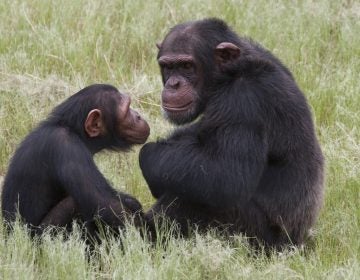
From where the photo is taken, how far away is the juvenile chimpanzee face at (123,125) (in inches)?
258

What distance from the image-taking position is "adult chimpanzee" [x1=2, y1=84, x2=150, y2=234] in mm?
6242

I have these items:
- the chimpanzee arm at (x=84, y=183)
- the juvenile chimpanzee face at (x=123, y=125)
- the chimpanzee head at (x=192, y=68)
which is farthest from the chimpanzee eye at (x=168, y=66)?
the chimpanzee arm at (x=84, y=183)

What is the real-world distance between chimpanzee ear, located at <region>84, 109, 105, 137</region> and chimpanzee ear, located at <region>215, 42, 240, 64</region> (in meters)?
0.94

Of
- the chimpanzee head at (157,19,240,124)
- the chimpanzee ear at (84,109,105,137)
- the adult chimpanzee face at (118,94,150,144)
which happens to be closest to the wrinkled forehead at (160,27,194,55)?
the chimpanzee head at (157,19,240,124)

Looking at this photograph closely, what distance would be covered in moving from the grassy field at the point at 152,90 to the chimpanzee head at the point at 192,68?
1038 mm

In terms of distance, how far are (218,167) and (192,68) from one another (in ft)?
2.95

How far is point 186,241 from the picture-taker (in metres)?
6.18

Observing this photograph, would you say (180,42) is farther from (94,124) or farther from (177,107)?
(94,124)

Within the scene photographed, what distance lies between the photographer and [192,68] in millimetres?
6836

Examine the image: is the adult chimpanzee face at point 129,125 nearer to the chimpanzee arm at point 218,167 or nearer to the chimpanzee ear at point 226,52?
the chimpanzee arm at point 218,167

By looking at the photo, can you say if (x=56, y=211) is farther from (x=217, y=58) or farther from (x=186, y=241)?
(x=217, y=58)

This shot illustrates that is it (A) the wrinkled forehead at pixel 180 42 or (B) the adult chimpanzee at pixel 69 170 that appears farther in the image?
(A) the wrinkled forehead at pixel 180 42

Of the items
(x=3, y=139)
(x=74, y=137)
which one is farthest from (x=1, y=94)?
(x=74, y=137)

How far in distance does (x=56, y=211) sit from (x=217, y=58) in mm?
1567
